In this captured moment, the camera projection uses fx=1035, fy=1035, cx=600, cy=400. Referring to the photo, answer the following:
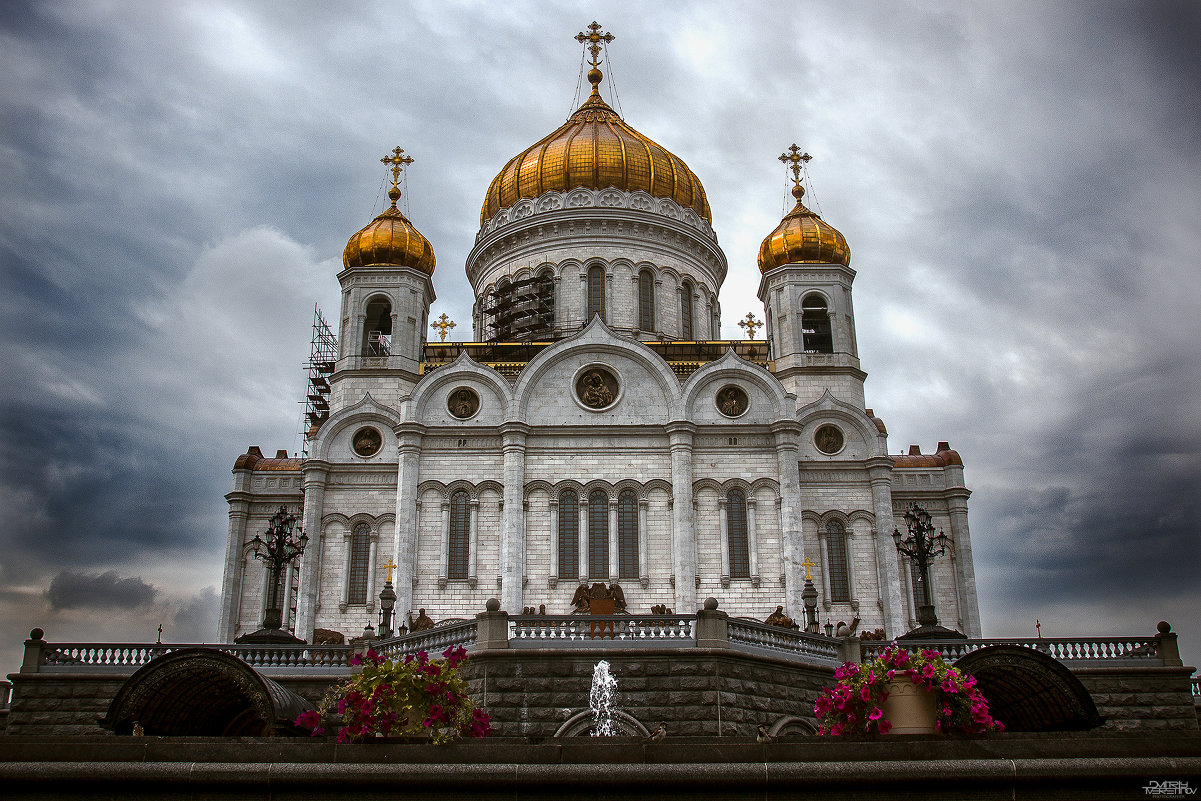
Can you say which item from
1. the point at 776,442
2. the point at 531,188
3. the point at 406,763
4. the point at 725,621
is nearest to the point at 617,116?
the point at 531,188

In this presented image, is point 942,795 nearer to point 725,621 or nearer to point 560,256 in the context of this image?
point 725,621

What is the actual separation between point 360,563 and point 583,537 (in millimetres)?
7098

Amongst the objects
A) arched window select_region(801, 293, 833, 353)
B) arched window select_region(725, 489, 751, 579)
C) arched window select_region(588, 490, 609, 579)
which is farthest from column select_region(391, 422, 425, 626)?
arched window select_region(801, 293, 833, 353)

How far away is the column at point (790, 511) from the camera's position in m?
29.6

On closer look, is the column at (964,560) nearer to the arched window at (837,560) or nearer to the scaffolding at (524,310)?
the arched window at (837,560)

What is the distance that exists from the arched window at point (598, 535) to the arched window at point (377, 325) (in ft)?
33.3

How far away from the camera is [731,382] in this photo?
108 feet

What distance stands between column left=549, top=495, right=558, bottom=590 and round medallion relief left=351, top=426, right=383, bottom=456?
6.44 m

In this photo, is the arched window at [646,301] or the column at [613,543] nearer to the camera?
the column at [613,543]

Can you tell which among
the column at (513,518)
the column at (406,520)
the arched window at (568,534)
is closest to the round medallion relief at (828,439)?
the arched window at (568,534)

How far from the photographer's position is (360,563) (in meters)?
32.0

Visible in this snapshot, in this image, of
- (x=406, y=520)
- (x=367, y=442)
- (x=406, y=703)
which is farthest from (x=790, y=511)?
(x=406, y=703)

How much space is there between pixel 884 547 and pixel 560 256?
16.1m

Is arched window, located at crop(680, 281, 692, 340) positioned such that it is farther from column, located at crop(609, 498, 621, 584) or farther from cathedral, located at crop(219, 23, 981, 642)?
column, located at crop(609, 498, 621, 584)
